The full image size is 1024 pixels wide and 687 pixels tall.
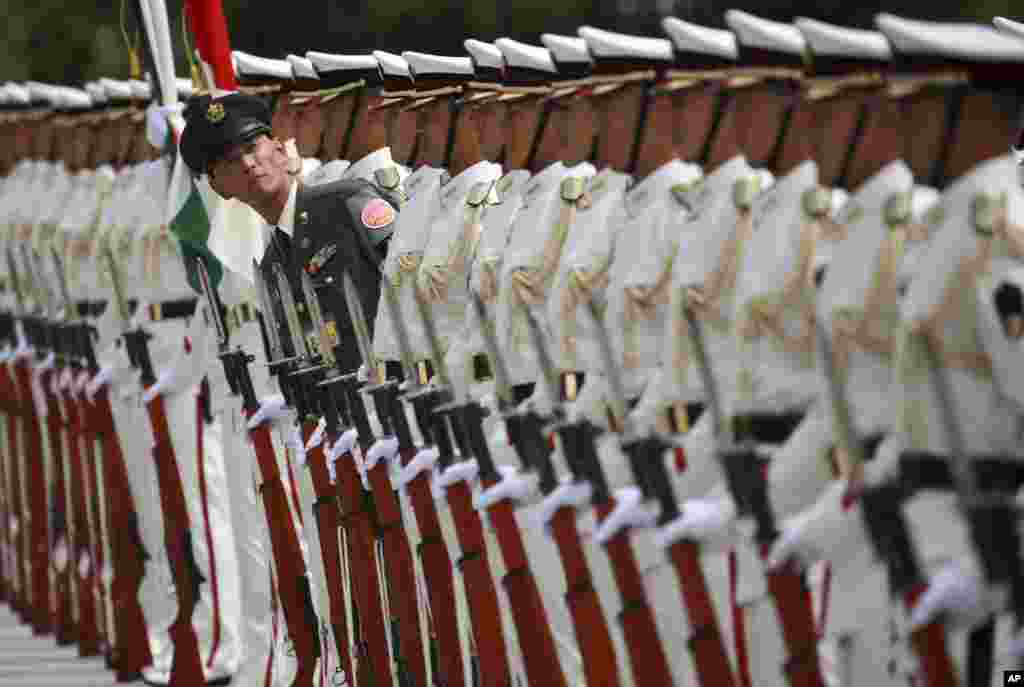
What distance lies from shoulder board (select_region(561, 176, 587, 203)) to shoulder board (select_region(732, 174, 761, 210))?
976 mm

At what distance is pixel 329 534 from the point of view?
30.3ft

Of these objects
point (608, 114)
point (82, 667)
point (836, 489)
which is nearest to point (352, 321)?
point (608, 114)

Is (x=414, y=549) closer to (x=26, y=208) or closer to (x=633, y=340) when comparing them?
(x=633, y=340)

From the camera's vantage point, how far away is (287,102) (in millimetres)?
10750

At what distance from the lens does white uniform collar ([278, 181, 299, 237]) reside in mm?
9508

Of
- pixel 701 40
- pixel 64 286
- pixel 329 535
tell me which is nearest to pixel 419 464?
pixel 329 535

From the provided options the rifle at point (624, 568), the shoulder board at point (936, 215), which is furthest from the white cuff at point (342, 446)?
the shoulder board at point (936, 215)

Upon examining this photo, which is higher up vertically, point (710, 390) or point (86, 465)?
point (86, 465)

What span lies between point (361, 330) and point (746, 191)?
206cm

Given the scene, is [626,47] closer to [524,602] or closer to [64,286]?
[524,602]

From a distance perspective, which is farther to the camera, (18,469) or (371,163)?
(18,469)

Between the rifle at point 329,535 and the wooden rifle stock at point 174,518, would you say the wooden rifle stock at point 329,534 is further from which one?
the wooden rifle stock at point 174,518

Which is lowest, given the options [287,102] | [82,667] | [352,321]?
[82,667]

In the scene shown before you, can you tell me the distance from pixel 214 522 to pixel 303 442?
2.02 m
